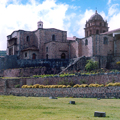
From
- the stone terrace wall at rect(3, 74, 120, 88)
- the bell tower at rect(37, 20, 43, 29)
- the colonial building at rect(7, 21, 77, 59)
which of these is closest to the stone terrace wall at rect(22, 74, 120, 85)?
the stone terrace wall at rect(3, 74, 120, 88)

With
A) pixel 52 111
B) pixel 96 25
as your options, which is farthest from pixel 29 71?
pixel 52 111

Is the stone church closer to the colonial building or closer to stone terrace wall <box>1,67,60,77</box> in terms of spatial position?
the colonial building

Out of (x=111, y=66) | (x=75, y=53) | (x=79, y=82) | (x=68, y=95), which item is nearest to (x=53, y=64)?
(x=75, y=53)

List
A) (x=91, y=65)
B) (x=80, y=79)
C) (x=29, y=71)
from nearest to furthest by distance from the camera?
(x=80, y=79) → (x=91, y=65) → (x=29, y=71)

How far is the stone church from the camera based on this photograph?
138 ft

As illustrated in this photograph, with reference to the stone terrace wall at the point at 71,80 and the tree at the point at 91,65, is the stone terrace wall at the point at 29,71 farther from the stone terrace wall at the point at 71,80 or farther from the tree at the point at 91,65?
the tree at the point at 91,65

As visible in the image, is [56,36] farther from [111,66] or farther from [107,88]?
[107,88]

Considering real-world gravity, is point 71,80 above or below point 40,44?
below

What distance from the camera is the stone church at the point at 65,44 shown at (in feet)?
138

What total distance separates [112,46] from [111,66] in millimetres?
5343

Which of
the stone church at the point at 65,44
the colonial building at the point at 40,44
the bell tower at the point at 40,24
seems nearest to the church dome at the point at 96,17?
the stone church at the point at 65,44

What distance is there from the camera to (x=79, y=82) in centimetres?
2792

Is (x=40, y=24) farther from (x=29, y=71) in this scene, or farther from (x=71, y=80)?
(x=71, y=80)

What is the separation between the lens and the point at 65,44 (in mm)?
48125
